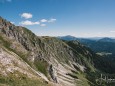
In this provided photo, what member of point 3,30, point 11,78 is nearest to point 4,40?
point 3,30

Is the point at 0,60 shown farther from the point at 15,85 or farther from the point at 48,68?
the point at 48,68

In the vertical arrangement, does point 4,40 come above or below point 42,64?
above

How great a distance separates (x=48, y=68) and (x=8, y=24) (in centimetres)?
6994

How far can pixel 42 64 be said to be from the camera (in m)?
155

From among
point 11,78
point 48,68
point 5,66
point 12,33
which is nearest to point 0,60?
point 5,66

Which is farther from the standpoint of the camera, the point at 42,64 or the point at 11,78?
the point at 42,64

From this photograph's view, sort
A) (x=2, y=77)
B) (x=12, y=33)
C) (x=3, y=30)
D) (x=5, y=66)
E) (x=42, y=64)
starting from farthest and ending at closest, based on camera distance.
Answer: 1. (x=12, y=33)
2. (x=3, y=30)
3. (x=42, y=64)
4. (x=5, y=66)
5. (x=2, y=77)

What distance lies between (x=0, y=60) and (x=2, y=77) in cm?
1935

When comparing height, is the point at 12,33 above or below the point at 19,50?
above

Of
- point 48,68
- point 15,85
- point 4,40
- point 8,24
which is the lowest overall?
point 48,68

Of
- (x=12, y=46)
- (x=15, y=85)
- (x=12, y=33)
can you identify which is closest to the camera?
(x=15, y=85)

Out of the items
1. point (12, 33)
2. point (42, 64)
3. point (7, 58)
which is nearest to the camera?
point (7, 58)

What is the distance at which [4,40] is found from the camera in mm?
149000

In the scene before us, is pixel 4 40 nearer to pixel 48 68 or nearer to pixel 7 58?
pixel 48 68
